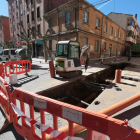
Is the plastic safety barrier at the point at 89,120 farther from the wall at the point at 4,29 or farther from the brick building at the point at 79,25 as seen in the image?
the wall at the point at 4,29

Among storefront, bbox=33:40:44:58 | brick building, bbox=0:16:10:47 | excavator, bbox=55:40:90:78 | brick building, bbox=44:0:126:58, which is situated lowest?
excavator, bbox=55:40:90:78

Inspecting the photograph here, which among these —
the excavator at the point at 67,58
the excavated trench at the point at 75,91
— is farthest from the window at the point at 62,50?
the excavated trench at the point at 75,91

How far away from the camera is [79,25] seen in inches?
507

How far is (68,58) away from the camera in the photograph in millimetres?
6258

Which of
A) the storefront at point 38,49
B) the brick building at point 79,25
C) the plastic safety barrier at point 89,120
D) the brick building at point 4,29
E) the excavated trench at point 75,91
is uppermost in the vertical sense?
the brick building at point 4,29

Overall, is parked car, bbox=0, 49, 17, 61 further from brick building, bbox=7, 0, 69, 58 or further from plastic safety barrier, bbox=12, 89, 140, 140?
plastic safety barrier, bbox=12, 89, 140, 140

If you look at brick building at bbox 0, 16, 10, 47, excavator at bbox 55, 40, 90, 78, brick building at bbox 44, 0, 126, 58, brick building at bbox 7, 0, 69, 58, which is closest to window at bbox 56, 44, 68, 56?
excavator at bbox 55, 40, 90, 78

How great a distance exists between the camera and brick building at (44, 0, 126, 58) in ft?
42.8

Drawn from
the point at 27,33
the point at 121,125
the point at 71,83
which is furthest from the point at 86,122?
the point at 27,33

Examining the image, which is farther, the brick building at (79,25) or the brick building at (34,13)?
the brick building at (34,13)

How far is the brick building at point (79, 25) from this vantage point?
13055mm

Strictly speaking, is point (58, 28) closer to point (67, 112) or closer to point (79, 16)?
point (79, 16)

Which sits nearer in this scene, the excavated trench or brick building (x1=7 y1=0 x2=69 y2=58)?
the excavated trench

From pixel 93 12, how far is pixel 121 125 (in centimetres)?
1672
